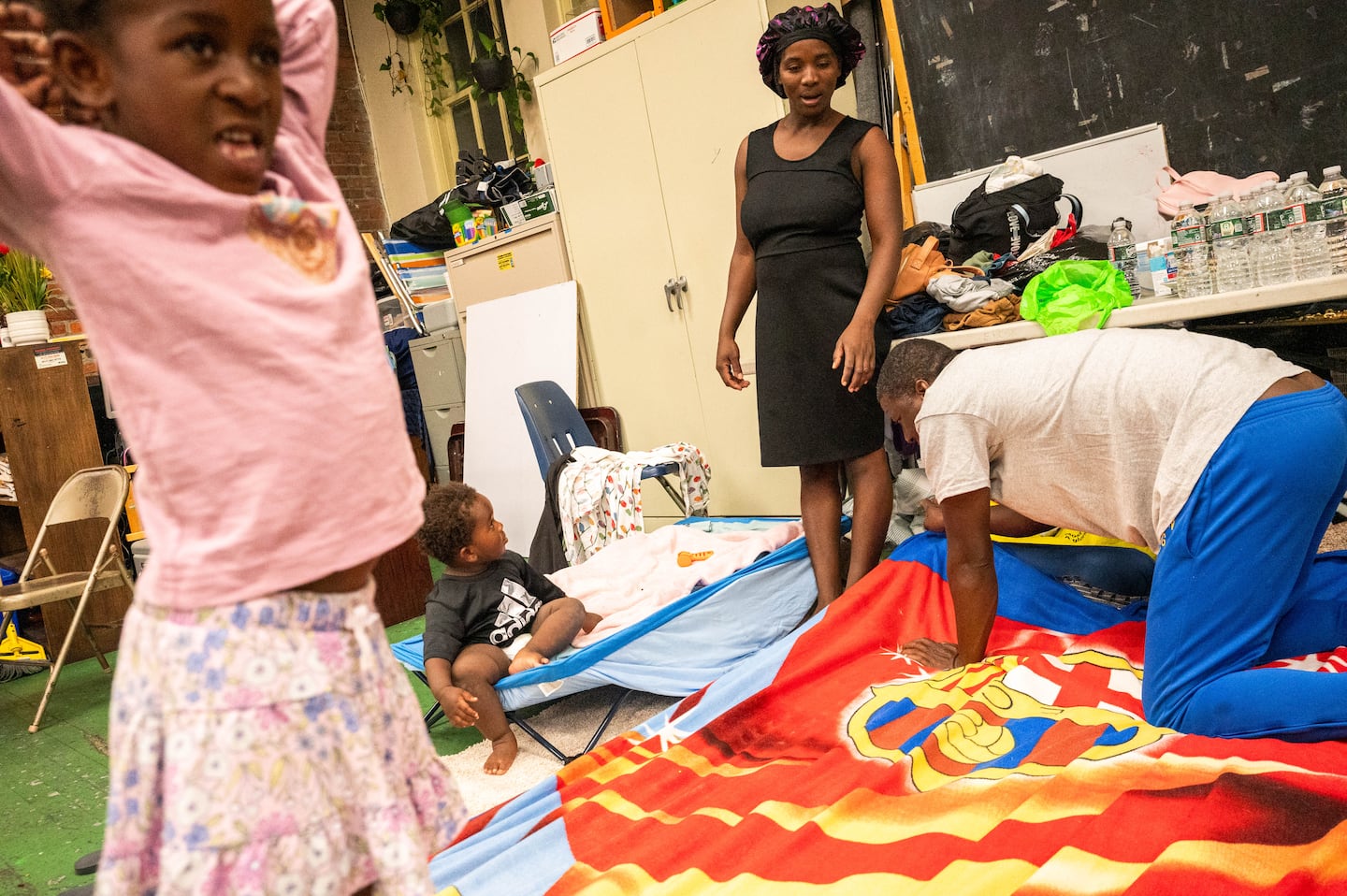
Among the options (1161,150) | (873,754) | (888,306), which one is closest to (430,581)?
(888,306)

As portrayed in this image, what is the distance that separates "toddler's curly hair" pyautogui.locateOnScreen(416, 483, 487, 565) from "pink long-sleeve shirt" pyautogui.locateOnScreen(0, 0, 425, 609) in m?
Result: 1.89

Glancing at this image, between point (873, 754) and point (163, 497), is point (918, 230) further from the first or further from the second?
point (163, 497)

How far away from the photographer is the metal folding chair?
3955 mm

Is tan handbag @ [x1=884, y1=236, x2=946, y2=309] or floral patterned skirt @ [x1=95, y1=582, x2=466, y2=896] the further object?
tan handbag @ [x1=884, y1=236, x2=946, y2=309]

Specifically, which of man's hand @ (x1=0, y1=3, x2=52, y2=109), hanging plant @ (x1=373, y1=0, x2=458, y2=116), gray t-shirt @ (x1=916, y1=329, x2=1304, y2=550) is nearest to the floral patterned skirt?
man's hand @ (x1=0, y1=3, x2=52, y2=109)

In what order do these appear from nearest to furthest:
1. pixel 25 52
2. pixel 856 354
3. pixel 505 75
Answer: pixel 25 52, pixel 856 354, pixel 505 75

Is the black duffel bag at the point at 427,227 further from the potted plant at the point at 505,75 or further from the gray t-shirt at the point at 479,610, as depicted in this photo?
the gray t-shirt at the point at 479,610

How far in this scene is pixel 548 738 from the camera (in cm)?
279

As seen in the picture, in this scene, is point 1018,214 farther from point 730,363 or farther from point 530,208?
point 530,208

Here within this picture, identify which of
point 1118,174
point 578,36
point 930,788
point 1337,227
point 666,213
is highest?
point 578,36

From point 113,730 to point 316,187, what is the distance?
0.50 m

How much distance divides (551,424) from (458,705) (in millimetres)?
1700

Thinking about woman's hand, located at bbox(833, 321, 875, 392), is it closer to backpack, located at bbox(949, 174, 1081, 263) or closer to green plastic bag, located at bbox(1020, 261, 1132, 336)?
green plastic bag, located at bbox(1020, 261, 1132, 336)

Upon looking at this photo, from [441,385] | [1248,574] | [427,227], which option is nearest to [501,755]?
[1248,574]
